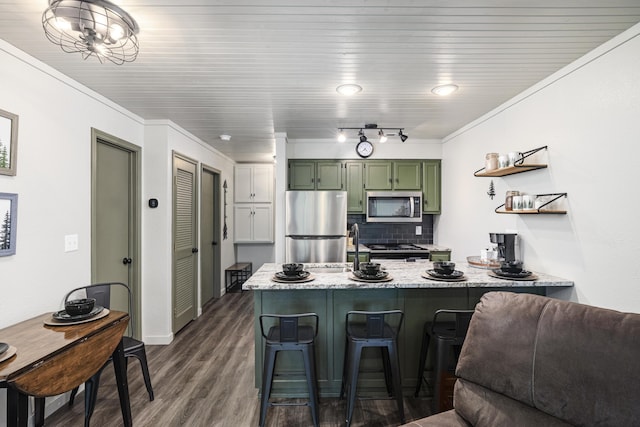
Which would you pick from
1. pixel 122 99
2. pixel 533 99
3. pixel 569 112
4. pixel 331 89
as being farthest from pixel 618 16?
pixel 122 99

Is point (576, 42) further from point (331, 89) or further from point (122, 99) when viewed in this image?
point (122, 99)

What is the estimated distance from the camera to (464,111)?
3256 millimetres

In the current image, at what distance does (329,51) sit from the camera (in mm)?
1995

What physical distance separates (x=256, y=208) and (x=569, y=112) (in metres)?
4.82

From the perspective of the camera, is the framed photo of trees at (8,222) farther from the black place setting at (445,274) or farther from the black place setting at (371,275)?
the black place setting at (445,274)

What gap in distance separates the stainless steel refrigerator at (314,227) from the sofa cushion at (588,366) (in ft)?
9.38

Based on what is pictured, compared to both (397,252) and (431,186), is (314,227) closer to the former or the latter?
(397,252)

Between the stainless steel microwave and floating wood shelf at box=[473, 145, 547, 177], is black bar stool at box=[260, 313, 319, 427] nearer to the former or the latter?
floating wood shelf at box=[473, 145, 547, 177]

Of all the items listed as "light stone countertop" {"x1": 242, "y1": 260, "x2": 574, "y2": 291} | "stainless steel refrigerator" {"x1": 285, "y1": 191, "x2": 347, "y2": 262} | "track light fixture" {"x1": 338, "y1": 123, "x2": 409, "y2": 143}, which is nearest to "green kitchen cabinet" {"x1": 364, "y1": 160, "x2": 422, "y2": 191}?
"track light fixture" {"x1": 338, "y1": 123, "x2": 409, "y2": 143}

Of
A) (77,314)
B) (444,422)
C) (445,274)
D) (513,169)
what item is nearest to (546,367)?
(444,422)

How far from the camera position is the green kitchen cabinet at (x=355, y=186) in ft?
14.9

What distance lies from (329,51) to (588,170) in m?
1.93

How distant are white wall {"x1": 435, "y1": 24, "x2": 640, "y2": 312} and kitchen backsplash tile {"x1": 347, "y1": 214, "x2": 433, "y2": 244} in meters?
1.74

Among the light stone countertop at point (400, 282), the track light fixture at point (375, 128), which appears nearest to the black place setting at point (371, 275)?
the light stone countertop at point (400, 282)
